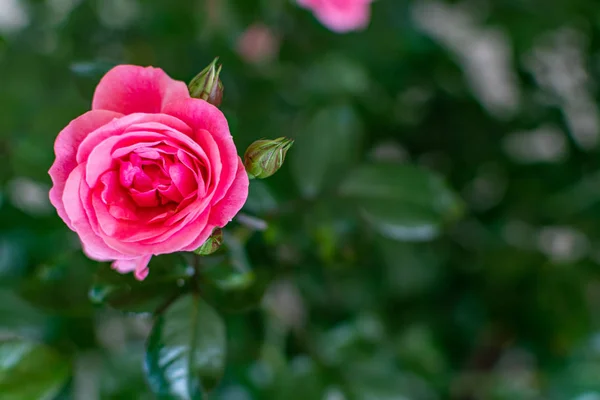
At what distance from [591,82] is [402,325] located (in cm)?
46

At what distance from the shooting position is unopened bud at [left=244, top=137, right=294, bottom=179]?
276 millimetres

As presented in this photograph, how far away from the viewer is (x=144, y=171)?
0.28 metres

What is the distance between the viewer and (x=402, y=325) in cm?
81

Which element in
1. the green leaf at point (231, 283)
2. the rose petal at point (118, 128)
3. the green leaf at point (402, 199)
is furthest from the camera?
the green leaf at point (402, 199)

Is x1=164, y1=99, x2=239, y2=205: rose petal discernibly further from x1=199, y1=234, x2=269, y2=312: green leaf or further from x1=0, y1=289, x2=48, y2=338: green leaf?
x1=0, y1=289, x2=48, y2=338: green leaf

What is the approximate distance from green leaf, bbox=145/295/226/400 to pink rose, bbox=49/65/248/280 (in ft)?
0.33

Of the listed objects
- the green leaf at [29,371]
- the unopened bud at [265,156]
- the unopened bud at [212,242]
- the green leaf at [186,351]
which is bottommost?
the green leaf at [29,371]

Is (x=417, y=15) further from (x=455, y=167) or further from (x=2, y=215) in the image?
(x=2, y=215)

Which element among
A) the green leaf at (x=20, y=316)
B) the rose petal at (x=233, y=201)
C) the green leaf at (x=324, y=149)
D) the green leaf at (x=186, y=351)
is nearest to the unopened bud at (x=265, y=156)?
the rose petal at (x=233, y=201)

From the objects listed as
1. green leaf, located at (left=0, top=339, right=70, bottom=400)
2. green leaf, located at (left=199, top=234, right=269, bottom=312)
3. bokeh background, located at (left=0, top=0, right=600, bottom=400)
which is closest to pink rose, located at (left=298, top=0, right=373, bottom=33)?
bokeh background, located at (left=0, top=0, right=600, bottom=400)

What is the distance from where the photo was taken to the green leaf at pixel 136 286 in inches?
13.6

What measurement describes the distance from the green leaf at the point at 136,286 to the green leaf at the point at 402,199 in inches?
7.8

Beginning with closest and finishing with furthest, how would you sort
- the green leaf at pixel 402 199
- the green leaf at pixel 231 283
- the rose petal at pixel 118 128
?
the rose petal at pixel 118 128 < the green leaf at pixel 231 283 < the green leaf at pixel 402 199

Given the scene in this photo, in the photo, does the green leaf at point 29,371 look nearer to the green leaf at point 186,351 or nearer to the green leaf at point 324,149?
the green leaf at point 186,351
